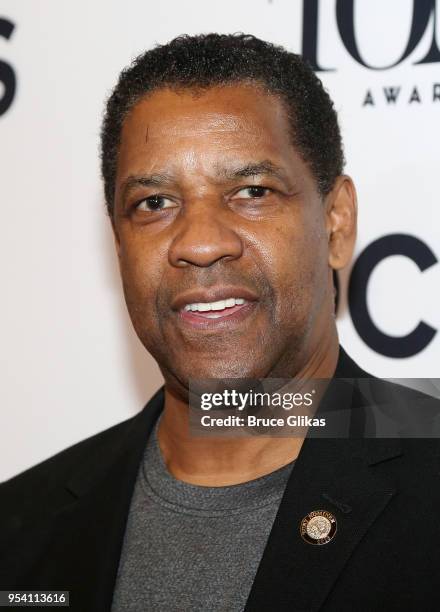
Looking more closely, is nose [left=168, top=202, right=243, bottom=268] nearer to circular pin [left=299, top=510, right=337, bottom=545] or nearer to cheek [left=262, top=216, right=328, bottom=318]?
cheek [left=262, top=216, right=328, bottom=318]

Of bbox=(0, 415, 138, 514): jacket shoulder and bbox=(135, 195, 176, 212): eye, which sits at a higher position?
bbox=(135, 195, 176, 212): eye

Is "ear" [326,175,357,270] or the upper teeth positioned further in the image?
"ear" [326,175,357,270]

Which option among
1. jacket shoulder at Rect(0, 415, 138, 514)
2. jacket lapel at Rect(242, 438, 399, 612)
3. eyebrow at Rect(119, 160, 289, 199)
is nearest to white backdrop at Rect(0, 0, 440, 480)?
jacket shoulder at Rect(0, 415, 138, 514)

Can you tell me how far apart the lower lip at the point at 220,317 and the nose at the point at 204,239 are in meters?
0.09

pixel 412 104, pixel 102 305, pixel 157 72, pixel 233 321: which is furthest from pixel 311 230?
pixel 102 305

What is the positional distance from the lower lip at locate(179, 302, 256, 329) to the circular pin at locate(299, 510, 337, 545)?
14.5 inches

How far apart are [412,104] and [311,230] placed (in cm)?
64

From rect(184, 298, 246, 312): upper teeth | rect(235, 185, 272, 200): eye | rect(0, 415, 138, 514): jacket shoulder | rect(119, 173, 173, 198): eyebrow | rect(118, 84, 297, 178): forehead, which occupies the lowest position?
rect(0, 415, 138, 514): jacket shoulder

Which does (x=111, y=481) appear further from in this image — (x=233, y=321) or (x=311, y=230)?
(x=311, y=230)

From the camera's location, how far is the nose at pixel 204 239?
1.72m

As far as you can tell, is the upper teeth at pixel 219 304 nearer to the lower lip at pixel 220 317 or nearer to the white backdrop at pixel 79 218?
the lower lip at pixel 220 317

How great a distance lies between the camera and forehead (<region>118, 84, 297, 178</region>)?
1.80 m

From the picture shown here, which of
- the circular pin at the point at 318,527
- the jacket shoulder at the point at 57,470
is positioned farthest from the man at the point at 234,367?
the jacket shoulder at the point at 57,470

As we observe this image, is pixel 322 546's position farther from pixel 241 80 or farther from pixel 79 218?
pixel 79 218
